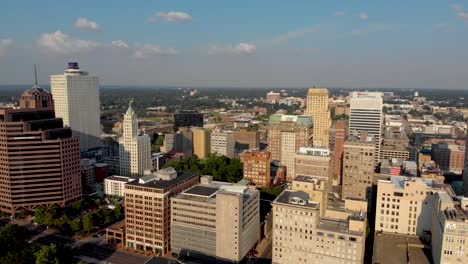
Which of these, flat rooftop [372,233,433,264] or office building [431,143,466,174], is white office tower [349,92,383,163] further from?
flat rooftop [372,233,433,264]

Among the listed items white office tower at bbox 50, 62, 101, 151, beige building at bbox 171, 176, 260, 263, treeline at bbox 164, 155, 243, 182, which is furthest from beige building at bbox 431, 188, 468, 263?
white office tower at bbox 50, 62, 101, 151

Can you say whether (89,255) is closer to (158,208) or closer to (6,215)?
(158,208)

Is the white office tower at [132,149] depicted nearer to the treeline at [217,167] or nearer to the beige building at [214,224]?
the treeline at [217,167]

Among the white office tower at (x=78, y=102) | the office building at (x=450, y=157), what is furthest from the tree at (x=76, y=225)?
the office building at (x=450, y=157)

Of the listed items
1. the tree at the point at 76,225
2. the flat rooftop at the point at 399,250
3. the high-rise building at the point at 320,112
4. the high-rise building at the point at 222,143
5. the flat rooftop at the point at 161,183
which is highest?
the high-rise building at the point at 320,112

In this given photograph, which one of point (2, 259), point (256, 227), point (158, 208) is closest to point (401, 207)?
point (256, 227)

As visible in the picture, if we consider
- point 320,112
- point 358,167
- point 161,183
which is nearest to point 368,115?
point 320,112
